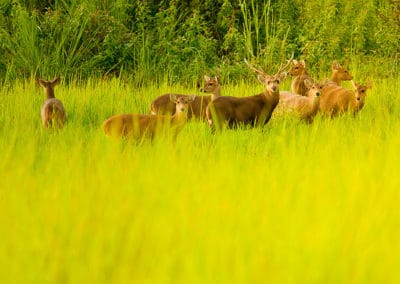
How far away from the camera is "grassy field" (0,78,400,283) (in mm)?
3023

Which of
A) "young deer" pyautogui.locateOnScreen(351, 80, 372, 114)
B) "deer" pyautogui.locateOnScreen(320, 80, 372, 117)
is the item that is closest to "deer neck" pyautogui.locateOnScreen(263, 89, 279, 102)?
"deer" pyautogui.locateOnScreen(320, 80, 372, 117)

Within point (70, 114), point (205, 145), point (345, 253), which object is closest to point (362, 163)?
point (205, 145)

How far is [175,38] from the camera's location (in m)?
13.7

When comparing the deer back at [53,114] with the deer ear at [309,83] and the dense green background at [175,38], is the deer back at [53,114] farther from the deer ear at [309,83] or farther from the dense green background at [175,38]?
the dense green background at [175,38]

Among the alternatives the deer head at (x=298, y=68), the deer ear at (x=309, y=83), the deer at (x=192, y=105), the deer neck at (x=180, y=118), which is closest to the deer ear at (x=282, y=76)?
the deer ear at (x=309, y=83)

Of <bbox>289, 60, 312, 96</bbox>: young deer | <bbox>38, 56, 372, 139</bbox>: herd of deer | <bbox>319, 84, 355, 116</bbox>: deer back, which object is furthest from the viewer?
<bbox>289, 60, 312, 96</bbox>: young deer

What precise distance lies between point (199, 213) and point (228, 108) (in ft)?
13.6

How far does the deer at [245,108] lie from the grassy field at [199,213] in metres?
1.44

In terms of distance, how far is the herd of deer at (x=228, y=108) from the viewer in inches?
261

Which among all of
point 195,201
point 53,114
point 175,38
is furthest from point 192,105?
point 195,201

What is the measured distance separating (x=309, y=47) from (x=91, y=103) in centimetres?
499

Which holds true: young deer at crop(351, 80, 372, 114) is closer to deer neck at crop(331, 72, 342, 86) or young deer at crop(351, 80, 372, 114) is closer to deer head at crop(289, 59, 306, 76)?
deer neck at crop(331, 72, 342, 86)

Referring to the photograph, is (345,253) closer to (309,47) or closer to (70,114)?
(70,114)

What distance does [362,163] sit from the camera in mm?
5199
